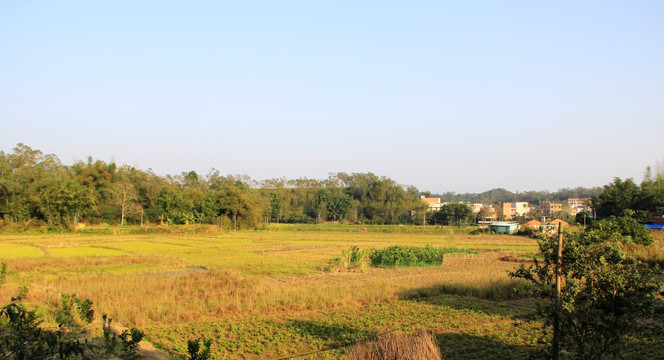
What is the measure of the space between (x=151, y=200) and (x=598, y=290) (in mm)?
72669

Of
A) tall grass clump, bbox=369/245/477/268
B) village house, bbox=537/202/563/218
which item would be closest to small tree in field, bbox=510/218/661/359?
tall grass clump, bbox=369/245/477/268

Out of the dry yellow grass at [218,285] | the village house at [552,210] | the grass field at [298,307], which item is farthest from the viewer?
the village house at [552,210]

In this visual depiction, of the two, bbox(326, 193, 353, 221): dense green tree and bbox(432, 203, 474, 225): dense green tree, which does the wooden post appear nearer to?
bbox(432, 203, 474, 225): dense green tree

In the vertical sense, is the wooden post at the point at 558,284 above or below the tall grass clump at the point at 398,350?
above

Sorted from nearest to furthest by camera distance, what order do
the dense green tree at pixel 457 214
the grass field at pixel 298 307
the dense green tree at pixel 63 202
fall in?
the grass field at pixel 298 307, the dense green tree at pixel 63 202, the dense green tree at pixel 457 214

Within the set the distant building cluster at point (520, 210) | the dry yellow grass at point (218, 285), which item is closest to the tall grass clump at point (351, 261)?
the dry yellow grass at point (218, 285)

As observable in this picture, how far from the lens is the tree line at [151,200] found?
52938 millimetres

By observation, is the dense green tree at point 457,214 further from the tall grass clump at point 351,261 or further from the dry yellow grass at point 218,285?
the tall grass clump at point 351,261

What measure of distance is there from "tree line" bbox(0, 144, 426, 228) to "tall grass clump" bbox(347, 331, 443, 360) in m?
55.0

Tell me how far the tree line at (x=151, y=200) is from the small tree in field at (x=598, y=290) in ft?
188

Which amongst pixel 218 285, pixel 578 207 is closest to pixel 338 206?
pixel 218 285

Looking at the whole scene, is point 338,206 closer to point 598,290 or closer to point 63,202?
point 63,202

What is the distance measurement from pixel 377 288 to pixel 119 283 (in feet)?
32.1

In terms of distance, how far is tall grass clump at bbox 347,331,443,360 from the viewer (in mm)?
6391
